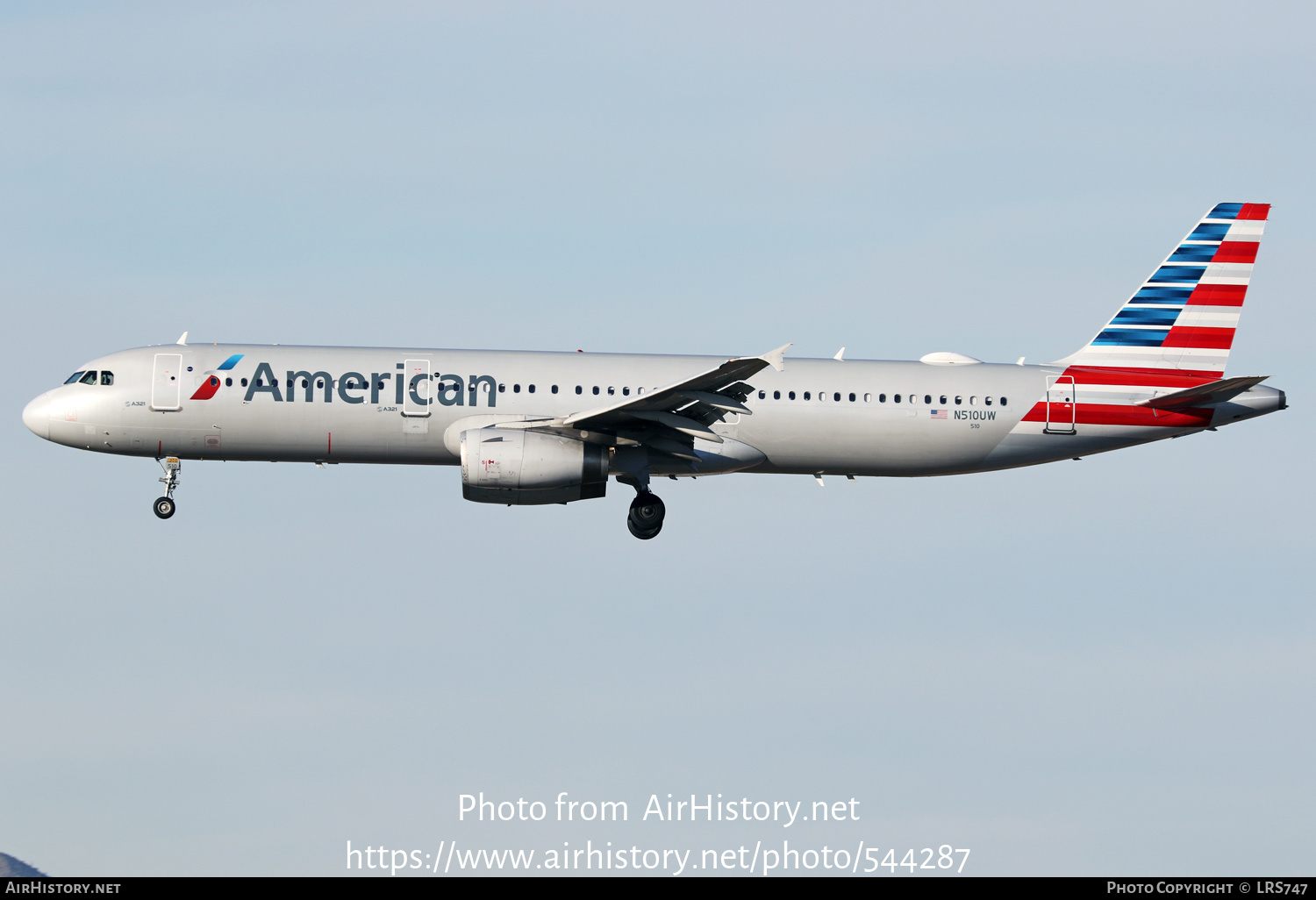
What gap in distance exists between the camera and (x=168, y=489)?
3559 centimetres

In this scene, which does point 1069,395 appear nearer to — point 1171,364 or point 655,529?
point 1171,364

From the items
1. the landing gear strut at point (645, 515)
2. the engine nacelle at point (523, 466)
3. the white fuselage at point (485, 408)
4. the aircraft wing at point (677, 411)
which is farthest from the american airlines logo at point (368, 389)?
the landing gear strut at point (645, 515)

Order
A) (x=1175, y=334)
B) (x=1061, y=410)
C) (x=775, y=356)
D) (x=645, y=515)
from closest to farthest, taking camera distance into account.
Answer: (x=775, y=356) < (x=645, y=515) < (x=1061, y=410) < (x=1175, y=334)

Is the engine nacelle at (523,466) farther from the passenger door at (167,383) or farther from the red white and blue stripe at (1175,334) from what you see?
the red white and blue stripe at (1175,334)

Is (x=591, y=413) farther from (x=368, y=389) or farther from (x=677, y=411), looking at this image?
(x=368, y=389)

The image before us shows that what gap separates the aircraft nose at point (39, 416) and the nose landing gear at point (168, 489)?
2.87 m

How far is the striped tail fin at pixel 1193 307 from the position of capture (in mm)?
37750

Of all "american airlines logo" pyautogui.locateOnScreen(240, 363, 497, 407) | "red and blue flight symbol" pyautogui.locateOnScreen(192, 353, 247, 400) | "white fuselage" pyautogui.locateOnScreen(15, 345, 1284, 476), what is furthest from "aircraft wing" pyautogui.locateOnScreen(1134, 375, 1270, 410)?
"red and blue flight symbol" pyautogui.locateOnScreen(192, 353, 247, 400)

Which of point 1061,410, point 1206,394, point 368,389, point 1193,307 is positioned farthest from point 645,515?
point 1193,307

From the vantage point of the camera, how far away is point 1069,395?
3662 centimetres

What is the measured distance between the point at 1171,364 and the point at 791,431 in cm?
1035

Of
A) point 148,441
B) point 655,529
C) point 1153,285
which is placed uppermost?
point 1153,285

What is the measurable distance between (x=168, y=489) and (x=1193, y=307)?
26310 millimetres

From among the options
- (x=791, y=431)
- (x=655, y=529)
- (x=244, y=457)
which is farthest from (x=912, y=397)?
(x=244, y=457)
